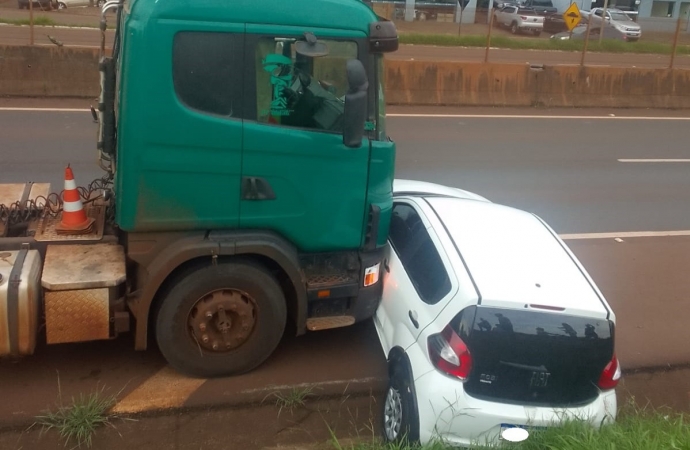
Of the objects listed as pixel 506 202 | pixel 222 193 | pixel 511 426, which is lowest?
pixel 506 202

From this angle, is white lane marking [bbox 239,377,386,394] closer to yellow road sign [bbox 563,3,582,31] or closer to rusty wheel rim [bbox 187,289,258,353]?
rusty wheel rim [bbox 187,289,258,353]

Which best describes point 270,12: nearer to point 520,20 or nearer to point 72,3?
point 72,3

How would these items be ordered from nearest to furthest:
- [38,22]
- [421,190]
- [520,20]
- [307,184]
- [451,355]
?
1. [451,355]
2. [307,184]
3. [421,190]
4. [38,22]
5. [520,20]

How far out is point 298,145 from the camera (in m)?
4.75

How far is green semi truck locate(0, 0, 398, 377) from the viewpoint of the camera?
4465 millimetres

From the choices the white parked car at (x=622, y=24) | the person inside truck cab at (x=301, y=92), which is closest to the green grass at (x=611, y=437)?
the person inside truck cab at (x=301, y=92)

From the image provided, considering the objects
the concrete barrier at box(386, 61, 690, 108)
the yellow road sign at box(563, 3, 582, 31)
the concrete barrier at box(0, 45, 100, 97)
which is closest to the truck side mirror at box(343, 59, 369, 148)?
the concrete barrier at box(0, 45, 100, 97)

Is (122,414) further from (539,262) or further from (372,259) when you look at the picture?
(539,262)

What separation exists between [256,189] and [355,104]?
0.89m

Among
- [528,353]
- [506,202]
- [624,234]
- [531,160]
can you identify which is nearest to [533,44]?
[531,160]

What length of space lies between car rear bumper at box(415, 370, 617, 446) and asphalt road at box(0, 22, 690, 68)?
15930 mm

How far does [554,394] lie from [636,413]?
940 millimetres

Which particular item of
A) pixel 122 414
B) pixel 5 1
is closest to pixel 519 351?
pixel 122 414

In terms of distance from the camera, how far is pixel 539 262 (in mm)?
4738
